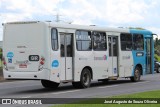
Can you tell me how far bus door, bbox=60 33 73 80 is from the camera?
20.7 meters

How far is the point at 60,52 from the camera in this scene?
20.6 meters

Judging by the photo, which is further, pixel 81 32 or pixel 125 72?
pixel 125 72

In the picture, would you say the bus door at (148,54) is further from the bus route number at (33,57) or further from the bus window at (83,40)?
the bus route number at (33,57)

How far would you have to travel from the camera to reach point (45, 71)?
1977 centimetres

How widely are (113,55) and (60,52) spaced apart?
507 cm

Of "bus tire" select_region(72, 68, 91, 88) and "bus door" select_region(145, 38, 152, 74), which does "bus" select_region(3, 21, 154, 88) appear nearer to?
"bus tire" select_region(72, 68, 91, 88)

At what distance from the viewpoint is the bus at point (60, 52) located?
19953 millimetres

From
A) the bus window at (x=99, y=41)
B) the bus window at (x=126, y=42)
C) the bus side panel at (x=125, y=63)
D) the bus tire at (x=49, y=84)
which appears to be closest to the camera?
the bus tire at (x=49, y=84)

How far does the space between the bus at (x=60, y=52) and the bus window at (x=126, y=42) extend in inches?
9.0

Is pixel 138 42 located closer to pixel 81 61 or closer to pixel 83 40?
pixel 83 40

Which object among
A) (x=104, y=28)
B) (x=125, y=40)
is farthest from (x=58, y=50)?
(x=125, y=40)

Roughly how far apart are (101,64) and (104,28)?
71.1 inches

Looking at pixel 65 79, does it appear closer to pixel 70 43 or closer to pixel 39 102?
pixel 70 43

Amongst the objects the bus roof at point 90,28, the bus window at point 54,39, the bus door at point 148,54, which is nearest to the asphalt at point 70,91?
the bus window at point 54,39
